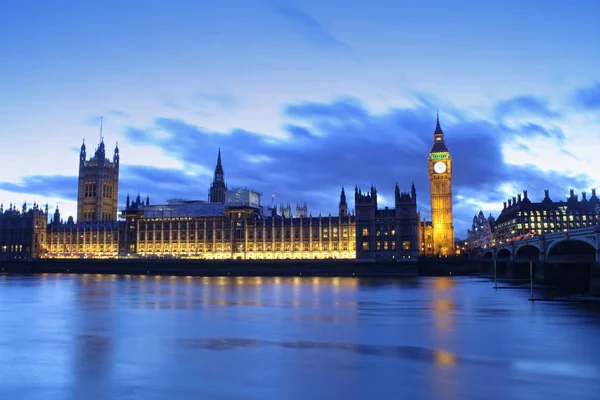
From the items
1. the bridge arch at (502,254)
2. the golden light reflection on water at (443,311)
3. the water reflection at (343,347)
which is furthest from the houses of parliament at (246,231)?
the water reflection at (343,347)

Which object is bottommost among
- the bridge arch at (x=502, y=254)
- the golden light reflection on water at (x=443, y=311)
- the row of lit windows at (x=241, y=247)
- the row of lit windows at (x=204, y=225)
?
the golden light reflection on water at (x=443, y=311)

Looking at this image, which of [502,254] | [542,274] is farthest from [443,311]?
[502,254]

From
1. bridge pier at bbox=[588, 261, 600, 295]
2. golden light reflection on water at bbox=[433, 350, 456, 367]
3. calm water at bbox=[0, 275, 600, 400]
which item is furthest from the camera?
bridge pier at bbox=[588, 261, 600, 295]

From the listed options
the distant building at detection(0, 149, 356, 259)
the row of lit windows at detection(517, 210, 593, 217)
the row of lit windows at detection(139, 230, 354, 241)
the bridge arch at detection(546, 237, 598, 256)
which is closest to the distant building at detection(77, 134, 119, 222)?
the distant building at detection(0, 149, 356, 259)

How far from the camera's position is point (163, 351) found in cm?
2770

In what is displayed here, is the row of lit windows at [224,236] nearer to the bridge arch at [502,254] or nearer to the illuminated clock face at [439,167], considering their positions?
the bridge arch at [502,254]

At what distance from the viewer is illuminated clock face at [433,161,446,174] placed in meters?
151

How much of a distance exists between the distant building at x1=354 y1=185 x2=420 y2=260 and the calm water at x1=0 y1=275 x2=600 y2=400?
76202 millimetres

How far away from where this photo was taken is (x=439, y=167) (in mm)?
151375

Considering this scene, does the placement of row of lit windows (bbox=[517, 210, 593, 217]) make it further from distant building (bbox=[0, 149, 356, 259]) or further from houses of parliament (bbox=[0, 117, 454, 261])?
distant building (bbox=[0, 149, 356, 259])

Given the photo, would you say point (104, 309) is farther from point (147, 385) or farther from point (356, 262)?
point (356, 262)

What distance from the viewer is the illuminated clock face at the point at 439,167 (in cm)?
15100

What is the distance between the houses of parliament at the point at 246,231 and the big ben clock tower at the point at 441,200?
0.26 metres

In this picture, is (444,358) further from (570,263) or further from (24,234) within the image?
(24,234)
